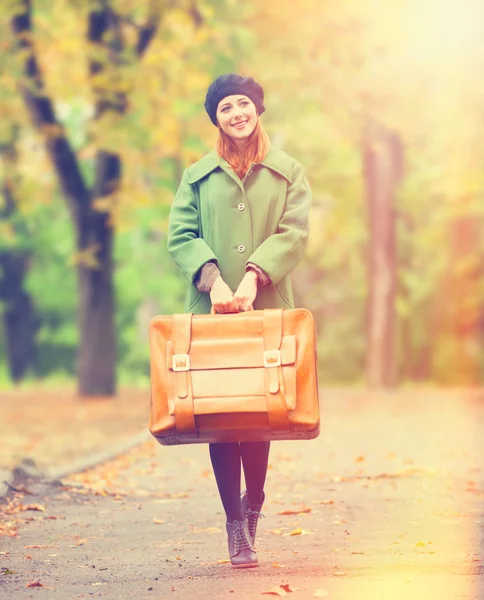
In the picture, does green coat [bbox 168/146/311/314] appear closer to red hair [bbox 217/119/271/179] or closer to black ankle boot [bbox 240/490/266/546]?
red hair [bbox 217/119/271/179]

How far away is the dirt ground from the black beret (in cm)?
201

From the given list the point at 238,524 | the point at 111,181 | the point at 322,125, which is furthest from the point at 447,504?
the point at 322,125

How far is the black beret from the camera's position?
564 centimetres

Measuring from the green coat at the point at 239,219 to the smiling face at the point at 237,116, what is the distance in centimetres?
15

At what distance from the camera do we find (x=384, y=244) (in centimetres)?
2269

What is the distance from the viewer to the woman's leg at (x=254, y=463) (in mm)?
5672

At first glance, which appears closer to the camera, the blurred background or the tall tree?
the blurred background

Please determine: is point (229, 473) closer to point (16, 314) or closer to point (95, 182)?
point (95, 182)

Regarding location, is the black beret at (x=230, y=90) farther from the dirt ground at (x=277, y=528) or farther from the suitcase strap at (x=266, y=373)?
the dirt ground at (x=277, y=528)

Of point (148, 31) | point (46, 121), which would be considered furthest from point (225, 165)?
point (46, 121)

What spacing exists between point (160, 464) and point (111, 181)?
8.64m

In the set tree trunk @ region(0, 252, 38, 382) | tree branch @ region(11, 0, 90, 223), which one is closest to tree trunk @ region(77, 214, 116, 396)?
tree branch @ region(11, 0, 90, 223)

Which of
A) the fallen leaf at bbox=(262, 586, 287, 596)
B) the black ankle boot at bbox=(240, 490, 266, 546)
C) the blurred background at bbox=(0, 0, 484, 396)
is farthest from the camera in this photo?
the blurred background at bbox=(0, 0, 484, 396)

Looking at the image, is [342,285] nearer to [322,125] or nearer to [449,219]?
[449,219]
